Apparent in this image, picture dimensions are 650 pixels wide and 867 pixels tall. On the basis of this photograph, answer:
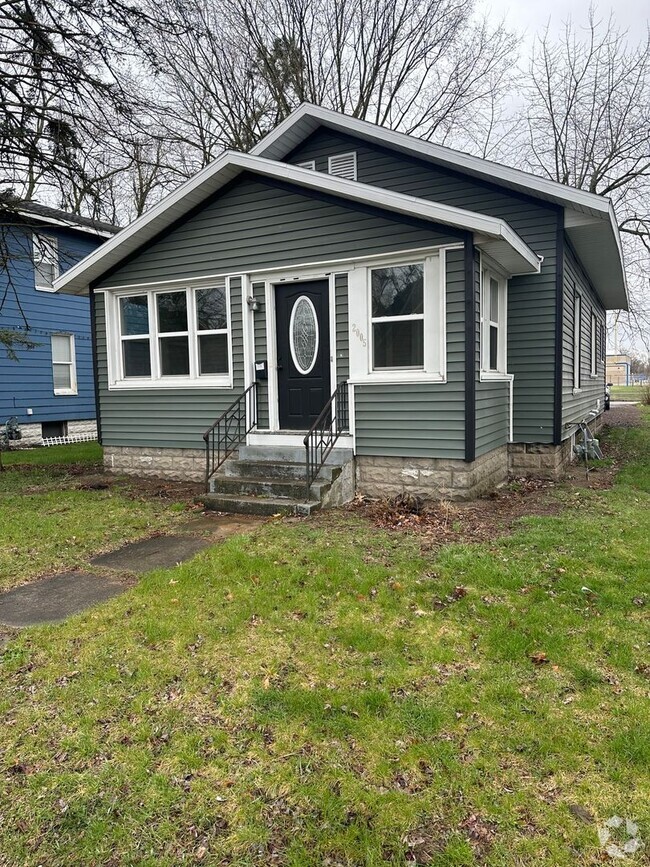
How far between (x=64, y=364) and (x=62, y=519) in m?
10.9

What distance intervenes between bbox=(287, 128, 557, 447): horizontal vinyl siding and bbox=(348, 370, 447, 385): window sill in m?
2.36

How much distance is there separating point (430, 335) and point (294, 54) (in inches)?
627

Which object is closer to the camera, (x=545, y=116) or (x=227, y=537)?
(x=227, y=537)

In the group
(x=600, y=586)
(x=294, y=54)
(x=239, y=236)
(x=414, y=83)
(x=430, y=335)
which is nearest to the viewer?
(x=600, y=586)

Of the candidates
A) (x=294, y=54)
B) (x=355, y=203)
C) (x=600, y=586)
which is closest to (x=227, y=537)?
(x=600, y=586)

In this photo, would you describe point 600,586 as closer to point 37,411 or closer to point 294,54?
point 37,411

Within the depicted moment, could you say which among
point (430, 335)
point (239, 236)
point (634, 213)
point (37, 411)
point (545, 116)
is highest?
point (545, 116)

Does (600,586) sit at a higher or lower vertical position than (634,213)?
lower

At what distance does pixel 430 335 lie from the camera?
6.91 metres

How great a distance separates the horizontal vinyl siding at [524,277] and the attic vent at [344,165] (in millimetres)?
386

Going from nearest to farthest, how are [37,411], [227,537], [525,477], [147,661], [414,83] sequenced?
1. [147,661]
2. [227,537]
3. [525,477]
4. [37,411]
5. [414,83]

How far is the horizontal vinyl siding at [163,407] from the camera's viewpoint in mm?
8258

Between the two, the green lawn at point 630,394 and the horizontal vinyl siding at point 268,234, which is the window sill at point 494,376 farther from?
the green lawn at point 630,394

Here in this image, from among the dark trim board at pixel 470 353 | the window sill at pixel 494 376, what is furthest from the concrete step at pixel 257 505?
the window sill at pixel 494 376
